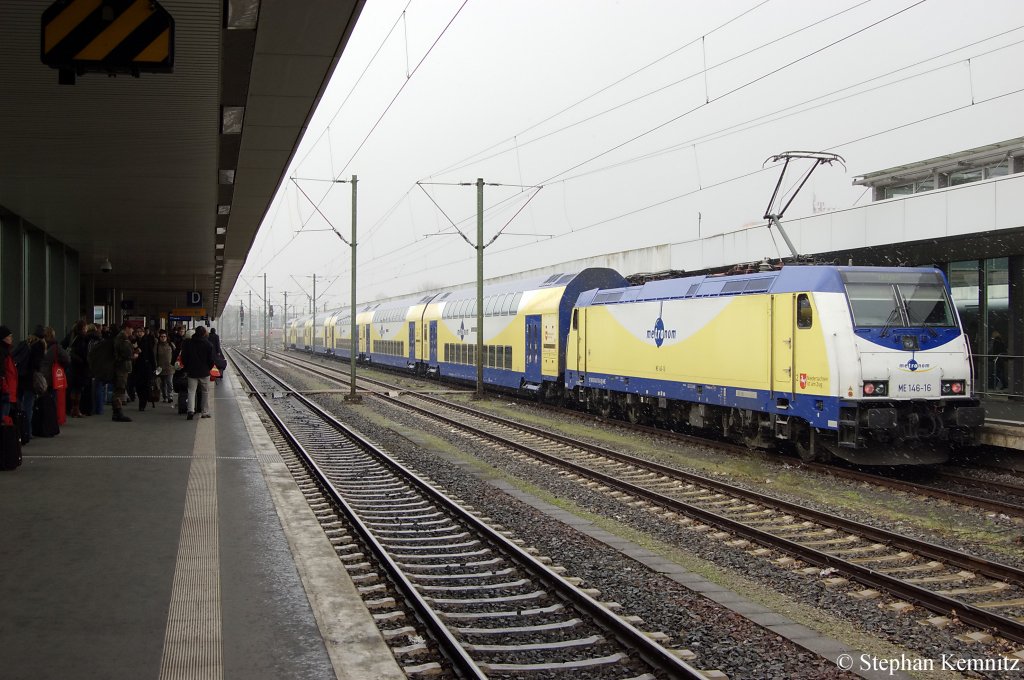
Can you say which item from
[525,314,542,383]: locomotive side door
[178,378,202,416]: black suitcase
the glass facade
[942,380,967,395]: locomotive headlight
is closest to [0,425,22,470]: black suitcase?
[178,378,202,416]: black suitcase

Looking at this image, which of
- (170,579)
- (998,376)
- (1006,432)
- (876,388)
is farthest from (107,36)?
(998,376)

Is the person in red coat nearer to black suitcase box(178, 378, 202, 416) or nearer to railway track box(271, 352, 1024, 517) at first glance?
black suitcase box(178, 378, 202, 416)

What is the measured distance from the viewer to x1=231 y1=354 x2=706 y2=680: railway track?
5234 millimetres

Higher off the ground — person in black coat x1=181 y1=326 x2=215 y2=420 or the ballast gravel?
person in black coat x1=181 y1=326 x2=215 y2=420

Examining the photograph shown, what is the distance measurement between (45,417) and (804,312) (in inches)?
444

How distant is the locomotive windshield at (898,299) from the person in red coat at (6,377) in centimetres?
1094

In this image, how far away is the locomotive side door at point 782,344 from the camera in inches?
509

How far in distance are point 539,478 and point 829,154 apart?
8.18m

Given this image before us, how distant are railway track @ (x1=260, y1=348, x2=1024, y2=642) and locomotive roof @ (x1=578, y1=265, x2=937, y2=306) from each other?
333cm

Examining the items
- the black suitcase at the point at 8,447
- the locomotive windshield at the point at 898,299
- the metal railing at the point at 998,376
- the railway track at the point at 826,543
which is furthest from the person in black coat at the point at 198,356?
the metal railing at the point at 998,376

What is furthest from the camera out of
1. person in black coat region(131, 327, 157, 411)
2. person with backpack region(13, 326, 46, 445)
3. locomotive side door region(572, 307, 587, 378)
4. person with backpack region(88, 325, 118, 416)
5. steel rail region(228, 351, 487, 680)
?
locomotive side door region(572, 307, 587, 378)

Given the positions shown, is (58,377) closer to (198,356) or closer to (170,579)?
(198,356)

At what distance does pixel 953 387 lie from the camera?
40.7ft

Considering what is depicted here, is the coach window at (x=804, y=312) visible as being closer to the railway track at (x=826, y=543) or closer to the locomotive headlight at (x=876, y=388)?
the locomotive headlight at (x=876, y=388)
